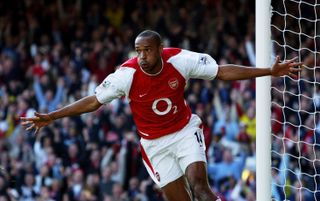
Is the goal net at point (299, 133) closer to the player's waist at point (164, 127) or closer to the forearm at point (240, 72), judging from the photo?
the player's waist at point (164, 127)

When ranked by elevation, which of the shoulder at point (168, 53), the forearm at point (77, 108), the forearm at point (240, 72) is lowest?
the forearm at point (77, 108)

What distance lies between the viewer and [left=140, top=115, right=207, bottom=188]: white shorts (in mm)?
9078

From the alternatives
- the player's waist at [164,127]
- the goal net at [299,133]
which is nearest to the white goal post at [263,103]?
the player's waist at [164,127]

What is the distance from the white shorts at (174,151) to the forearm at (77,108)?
0.61 meters

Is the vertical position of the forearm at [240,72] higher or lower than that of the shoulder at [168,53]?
lower

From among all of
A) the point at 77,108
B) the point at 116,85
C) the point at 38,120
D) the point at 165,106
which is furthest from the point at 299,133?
the point at 38,120

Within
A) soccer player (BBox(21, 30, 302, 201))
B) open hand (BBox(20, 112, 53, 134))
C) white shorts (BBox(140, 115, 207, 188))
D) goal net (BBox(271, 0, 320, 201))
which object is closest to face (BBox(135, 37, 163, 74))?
soccer player (BBox(21, 30, 302, 201))

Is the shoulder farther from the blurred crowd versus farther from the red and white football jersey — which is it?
the blurred crowd

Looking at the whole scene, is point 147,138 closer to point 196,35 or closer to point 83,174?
point 83,174

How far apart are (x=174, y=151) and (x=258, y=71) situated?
1.19 m

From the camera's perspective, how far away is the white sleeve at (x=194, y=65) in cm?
889

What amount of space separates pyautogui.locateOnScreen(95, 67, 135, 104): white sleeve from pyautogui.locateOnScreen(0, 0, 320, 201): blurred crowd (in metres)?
4.79

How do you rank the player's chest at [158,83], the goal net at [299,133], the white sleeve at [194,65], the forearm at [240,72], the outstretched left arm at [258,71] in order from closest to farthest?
the outstretched left arm at [258,71] < the forearm at [240,72] < the white sleeve at [194,65] < the player's chest at [158,83] < the goal net at [299,133]

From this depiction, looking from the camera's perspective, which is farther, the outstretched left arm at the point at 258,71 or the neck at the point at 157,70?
the neck at the point at 157,70
